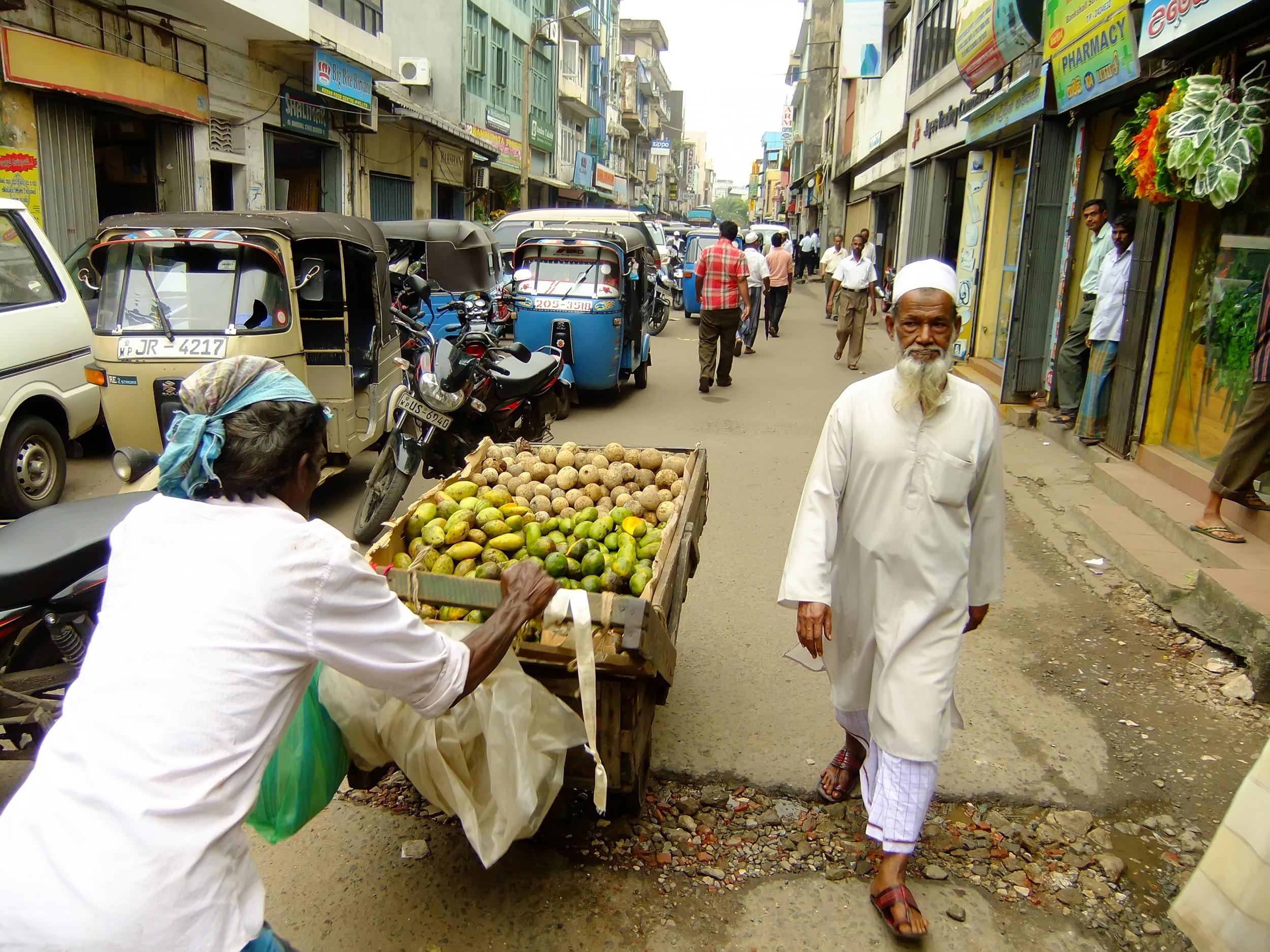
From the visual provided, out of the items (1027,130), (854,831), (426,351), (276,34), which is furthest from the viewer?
(276,34)

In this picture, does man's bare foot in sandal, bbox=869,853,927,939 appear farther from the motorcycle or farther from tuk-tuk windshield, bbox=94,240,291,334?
tuk-tuk windshield, bbox=94,240,291,334

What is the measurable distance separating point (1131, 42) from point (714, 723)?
6044mm

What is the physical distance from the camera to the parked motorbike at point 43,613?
9.35 ft

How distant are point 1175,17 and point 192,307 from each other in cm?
654

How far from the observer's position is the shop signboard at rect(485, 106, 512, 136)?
30438mm

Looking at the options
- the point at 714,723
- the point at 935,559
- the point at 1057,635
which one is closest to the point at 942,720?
the point at 935,559

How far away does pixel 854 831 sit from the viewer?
324 cm

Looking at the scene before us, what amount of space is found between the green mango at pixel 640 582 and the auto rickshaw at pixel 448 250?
9.78 meters

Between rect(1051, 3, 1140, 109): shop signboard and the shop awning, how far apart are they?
47.3ft

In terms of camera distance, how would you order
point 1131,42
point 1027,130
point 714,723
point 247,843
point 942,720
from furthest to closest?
point 1027,130
point 1131,42
point 714,723
point 942,720
point 247,843

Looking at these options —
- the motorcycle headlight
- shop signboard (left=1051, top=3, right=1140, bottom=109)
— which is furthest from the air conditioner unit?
the motorcycle headlight

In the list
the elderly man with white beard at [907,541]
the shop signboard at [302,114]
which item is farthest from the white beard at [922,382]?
the shop signboard at [302,114]

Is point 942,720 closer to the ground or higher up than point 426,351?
closer to the ground

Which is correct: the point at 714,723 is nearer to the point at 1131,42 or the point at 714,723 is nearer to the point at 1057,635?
the point at 1057,635
